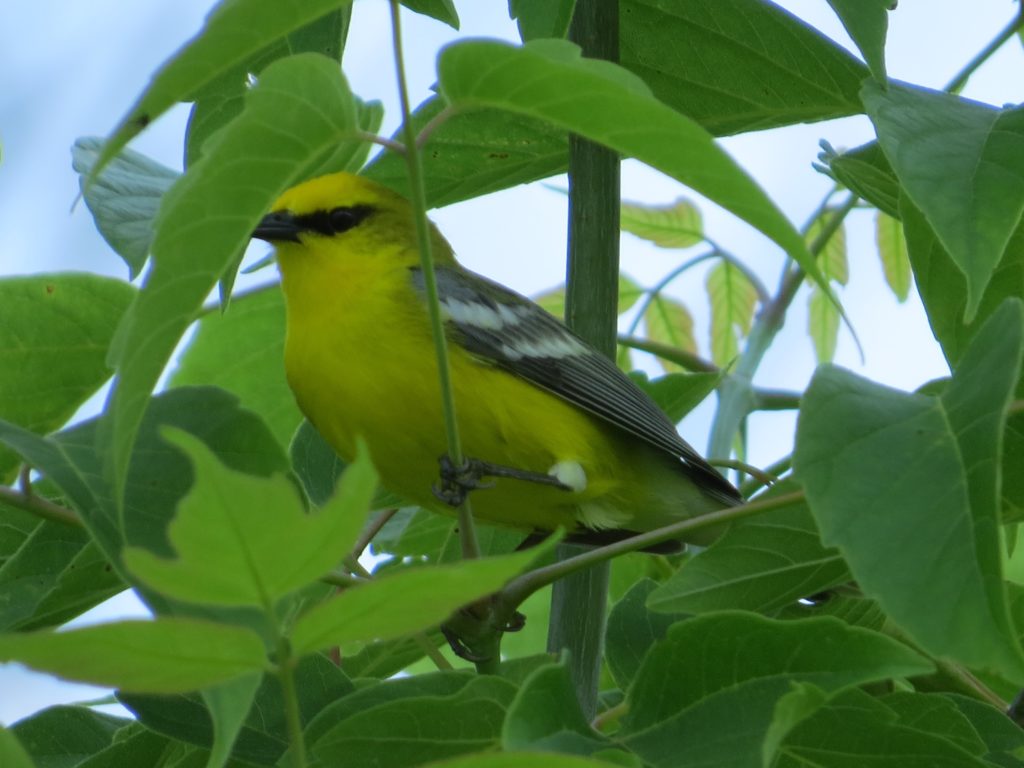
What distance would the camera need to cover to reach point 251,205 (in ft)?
3.42

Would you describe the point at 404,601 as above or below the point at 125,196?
below

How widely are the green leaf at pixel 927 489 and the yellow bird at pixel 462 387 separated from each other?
1.12m

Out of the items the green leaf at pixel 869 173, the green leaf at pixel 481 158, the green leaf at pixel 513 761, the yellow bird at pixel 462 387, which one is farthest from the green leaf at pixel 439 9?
the green leaf at pixel 513 761

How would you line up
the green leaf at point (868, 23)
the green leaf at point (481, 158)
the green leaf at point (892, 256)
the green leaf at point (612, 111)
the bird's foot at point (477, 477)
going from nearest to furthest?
the green leaf at point (612, 111) < the green leaf at point (868, 23) < the green leaf at point (481, 158) < the bird's foot at point (477, 477) < the green leaf at point (892, 256)

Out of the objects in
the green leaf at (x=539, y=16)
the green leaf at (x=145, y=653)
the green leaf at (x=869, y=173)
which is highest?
the green leaf at (x=539, y=16)

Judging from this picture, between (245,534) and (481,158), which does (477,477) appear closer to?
(481,158)

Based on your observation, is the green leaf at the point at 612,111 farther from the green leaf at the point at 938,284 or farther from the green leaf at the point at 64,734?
the green leaf at the point at 64,734

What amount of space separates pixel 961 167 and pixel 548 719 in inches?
25.8

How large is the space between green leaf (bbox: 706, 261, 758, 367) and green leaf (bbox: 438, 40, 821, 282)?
1545 mm

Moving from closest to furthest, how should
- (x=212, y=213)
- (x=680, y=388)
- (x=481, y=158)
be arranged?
(x=212, y=213) → (x=481, y=158) → (x=680, y=388)

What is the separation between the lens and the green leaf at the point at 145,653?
0.81 metres

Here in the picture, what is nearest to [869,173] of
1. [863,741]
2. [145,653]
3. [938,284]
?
[938,284]

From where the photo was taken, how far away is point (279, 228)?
269cm

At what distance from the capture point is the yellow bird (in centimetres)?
237
